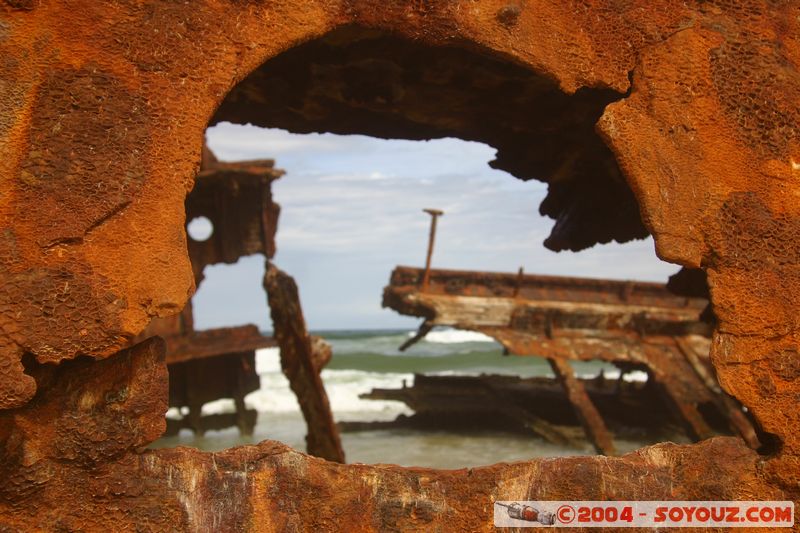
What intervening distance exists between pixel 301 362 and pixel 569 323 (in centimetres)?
374

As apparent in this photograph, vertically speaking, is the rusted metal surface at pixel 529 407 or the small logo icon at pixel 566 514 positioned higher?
the small logo icon at pixel 566 514

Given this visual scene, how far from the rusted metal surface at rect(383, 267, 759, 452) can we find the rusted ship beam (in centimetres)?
234

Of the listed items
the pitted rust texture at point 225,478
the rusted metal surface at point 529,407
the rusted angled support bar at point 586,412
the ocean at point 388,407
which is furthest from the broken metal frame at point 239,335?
the pitted rust texture at point 225,478

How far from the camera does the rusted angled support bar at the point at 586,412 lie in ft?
21.6

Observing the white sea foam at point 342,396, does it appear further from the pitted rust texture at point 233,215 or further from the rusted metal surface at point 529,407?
the pitted rust texture at point 233,215

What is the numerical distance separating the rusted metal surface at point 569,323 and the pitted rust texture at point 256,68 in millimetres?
5017

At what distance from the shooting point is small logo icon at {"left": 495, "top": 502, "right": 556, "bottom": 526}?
205 centimetres

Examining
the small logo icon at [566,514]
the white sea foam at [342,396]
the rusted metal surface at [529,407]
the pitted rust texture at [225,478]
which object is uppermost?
the pitted rust texture at [225,478]

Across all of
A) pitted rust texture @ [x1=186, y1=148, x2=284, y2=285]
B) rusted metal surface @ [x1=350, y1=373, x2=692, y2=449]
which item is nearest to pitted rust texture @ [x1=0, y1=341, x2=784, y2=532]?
pitted rust texture @ [x1=186, y1=148, x2=284, y2=285]

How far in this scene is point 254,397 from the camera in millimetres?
19219

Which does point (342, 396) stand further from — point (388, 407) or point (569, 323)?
point (569, 323)

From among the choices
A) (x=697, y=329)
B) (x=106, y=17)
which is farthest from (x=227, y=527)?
(x=697, y=329)

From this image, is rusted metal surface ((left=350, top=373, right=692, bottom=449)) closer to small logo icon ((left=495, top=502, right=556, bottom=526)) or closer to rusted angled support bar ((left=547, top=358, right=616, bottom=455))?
rusted angled support bar ((left=547, top=358, right=616, bottom=455))

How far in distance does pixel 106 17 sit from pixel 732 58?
1.96 meters
